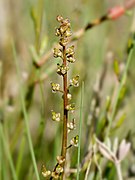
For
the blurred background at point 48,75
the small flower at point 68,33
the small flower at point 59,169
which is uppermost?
the blurred background at point 48,75

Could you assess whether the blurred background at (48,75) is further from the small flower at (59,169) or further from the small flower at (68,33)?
the small flower at (68,33)

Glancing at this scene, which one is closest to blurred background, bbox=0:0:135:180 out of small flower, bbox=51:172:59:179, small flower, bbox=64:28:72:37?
small flower, bbox=51:172:59:179

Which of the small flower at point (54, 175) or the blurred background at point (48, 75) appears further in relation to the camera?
the blurred background at point (48, 75)

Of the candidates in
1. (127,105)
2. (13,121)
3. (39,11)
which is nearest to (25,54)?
(13,121)

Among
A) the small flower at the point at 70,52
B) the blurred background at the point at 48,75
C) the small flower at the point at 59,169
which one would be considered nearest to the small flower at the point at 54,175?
the small flower at the point at 59,169

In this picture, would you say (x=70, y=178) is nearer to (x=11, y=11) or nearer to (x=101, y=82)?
(x=101, y=82)

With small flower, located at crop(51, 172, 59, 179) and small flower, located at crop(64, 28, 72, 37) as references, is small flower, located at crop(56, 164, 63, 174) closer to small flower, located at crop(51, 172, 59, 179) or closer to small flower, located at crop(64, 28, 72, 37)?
small flower, located at crop(51, 172, 59, 179)

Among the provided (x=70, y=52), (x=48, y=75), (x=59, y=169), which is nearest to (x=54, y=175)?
(x=59, y=169)

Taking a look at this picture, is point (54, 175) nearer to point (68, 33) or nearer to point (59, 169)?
point (59, 169)
